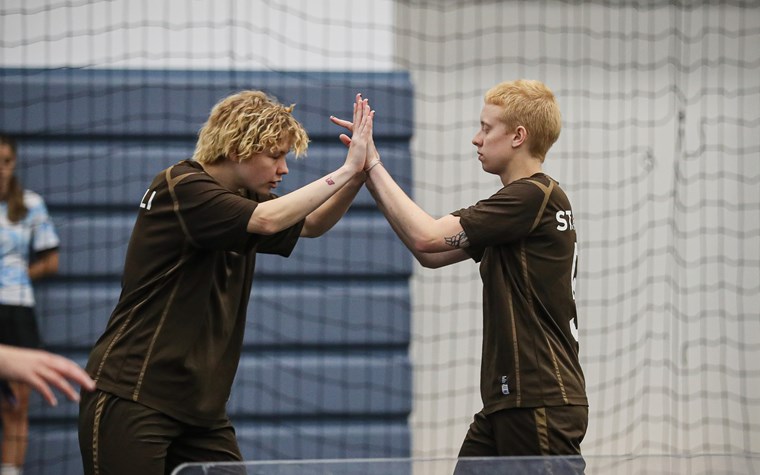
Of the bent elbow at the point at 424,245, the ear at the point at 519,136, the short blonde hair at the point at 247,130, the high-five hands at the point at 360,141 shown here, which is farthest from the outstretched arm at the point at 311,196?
the ear at the point at 519,136

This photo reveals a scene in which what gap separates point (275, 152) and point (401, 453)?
78.3 inches

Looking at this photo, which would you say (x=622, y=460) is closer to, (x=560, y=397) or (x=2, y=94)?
(x=560, y=397)

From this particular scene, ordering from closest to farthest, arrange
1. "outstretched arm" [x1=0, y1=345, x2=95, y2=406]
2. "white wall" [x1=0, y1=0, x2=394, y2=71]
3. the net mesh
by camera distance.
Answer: "outstretched arm" [x1=0, y1=345, x2=95, y2=406] → "white wall" [x1=0, y1=0, x2=394, y2=71] → the net mesh

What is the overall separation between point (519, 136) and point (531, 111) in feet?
0.22

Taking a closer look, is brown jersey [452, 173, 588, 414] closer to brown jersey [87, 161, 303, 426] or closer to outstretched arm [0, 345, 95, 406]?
brown jersey [87, 161, 303, 426]

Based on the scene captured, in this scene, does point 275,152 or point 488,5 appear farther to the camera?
point 488,5

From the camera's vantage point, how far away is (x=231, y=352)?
8.67ft

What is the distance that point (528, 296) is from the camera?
2.52 metres

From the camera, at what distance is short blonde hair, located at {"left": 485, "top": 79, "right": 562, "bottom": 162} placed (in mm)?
2631

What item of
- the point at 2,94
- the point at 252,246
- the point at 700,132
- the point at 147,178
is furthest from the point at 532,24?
the point at 252,246

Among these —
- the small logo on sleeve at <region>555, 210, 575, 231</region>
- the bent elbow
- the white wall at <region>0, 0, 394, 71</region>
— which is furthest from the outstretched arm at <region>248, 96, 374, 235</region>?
the white wall at <region>0, 0, 394, 71</region>

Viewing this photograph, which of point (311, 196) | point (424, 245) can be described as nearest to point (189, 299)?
point (311, 196)

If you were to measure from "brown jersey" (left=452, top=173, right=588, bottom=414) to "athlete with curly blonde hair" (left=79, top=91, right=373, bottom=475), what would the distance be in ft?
1.35

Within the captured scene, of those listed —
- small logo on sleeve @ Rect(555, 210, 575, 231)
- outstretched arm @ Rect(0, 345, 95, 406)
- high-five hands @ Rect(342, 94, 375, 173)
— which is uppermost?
high-five hands @ Rect(342, 94, 375, 173)
